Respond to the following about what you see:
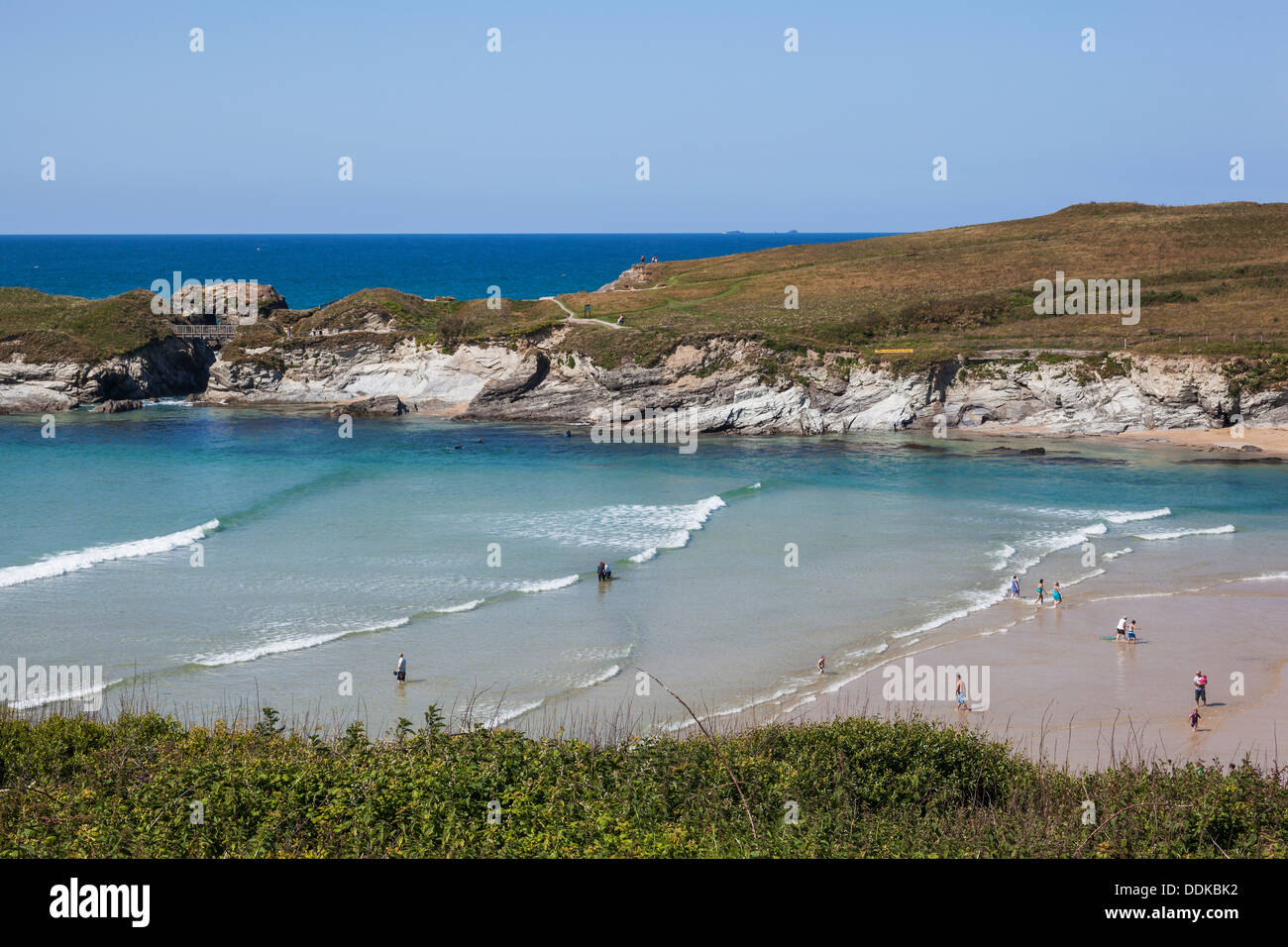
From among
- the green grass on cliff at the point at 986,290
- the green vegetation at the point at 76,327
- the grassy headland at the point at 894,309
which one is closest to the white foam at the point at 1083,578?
the grassy headland at the point at 894,309

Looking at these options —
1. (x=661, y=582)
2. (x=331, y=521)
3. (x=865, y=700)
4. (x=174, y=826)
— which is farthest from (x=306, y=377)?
(x=174, y=826)

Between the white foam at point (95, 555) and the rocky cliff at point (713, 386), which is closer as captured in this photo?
the white foam at point (95, 555)

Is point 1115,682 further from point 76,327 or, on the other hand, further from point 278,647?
point 76,327

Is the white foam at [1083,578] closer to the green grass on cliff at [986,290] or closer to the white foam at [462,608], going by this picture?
the white foam at [462,608]

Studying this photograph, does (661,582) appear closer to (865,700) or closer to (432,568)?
(432,568)

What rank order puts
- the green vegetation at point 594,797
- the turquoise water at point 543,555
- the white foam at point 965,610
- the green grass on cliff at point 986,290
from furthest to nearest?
the green grass on cliff at point 986,290 < the white foam at point 965,610 < the turquoise water at point 543,555 < the green vegetation at point 594,797
